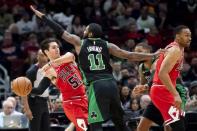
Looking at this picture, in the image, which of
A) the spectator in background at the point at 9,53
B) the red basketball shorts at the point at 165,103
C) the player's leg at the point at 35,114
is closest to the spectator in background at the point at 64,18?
the spectator in background at the point at 9,53

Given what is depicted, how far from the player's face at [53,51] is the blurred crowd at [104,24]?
5.07 m

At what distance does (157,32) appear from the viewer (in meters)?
17.2

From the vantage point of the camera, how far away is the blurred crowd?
54.1 feet

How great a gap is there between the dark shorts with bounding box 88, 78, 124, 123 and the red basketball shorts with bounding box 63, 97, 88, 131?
61 cm

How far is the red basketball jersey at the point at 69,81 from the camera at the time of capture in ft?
32.5

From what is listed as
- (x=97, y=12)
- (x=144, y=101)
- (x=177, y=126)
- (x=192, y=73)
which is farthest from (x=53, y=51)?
(x=97, y=12)

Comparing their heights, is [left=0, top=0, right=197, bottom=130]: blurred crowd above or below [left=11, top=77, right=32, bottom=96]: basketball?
above

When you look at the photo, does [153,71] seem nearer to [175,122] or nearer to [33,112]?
[175,122]

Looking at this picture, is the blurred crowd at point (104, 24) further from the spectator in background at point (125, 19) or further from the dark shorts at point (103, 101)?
the dark shorts at point (103, 101)

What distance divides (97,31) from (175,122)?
1.69m

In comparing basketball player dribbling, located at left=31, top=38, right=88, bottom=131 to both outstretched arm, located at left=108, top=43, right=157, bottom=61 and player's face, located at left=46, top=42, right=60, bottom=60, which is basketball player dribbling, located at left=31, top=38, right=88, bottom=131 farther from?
outstretched arm, located at left=108, top=43, right=157, bottom=61

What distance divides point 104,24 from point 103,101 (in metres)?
8.63

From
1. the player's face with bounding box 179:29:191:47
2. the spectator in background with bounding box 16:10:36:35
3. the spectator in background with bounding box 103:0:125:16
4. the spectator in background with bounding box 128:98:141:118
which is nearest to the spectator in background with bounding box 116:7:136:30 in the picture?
the spectator in background with bounding box 103:0:125:16

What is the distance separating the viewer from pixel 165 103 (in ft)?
30.4
